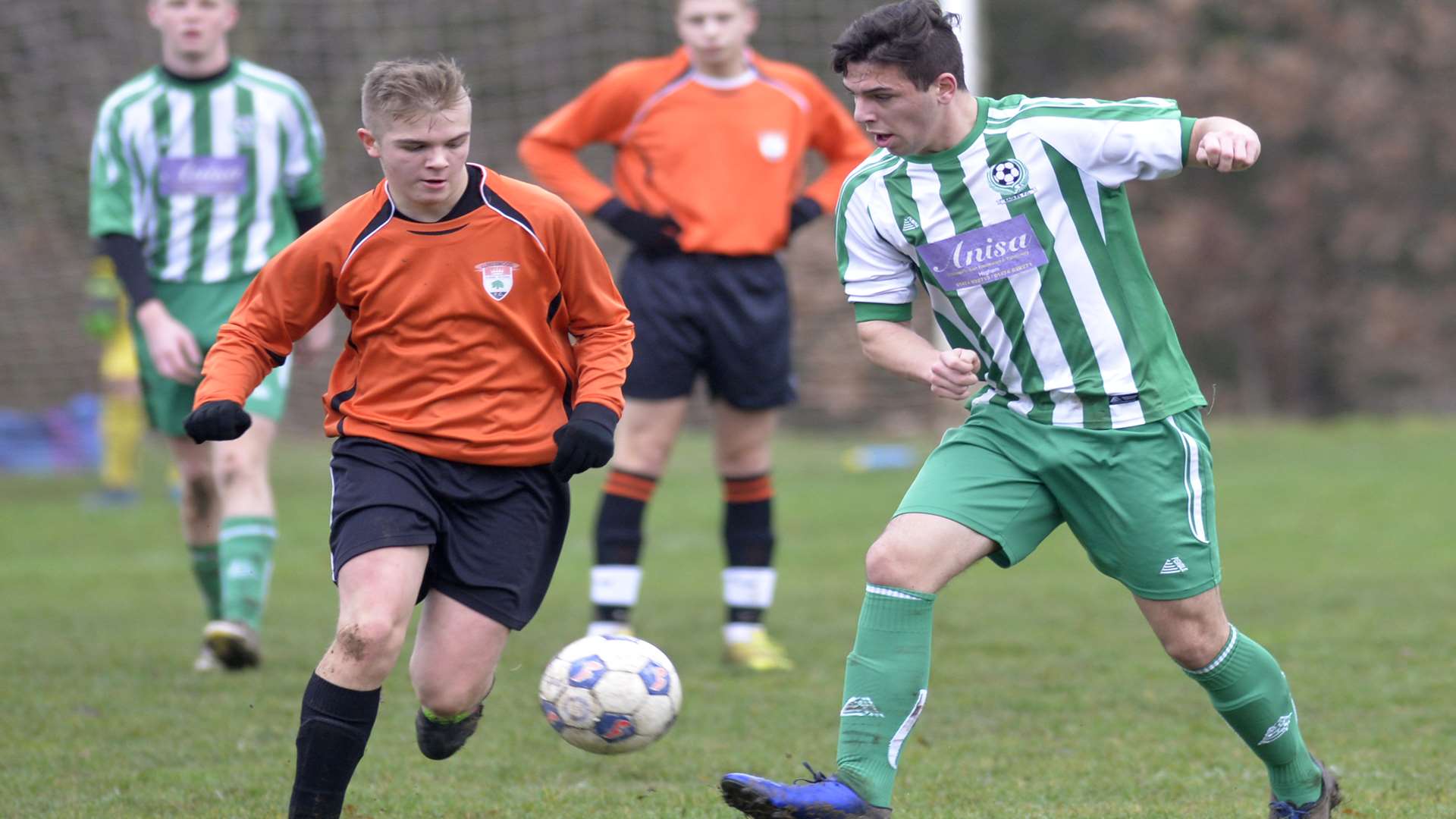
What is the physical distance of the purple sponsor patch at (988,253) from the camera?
3.74 metres

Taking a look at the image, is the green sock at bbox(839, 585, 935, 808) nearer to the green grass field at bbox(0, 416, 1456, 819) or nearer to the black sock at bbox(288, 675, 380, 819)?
the green grass field at bbox(0, 416, 1456, 819)

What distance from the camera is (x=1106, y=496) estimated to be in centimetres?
368

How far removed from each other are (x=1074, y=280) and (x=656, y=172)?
2.62 meters

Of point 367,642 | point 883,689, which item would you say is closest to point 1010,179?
point 883,689

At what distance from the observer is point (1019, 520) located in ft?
12.2

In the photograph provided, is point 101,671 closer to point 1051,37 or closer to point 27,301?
point 27,301

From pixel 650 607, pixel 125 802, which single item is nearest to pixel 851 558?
pixel 650 607

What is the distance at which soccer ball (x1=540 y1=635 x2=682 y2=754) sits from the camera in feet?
12.5

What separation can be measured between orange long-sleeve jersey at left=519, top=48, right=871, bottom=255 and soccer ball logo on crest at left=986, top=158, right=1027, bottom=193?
7.56 feet

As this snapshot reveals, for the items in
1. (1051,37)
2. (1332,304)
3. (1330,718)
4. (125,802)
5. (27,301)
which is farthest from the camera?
(1051,37)

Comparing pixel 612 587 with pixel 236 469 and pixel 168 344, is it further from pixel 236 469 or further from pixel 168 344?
pixel 168 344

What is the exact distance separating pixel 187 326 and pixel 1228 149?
3776mm

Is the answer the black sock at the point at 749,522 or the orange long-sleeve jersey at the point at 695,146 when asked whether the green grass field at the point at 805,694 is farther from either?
the orange long-sleeve jersey at the point at 695,146


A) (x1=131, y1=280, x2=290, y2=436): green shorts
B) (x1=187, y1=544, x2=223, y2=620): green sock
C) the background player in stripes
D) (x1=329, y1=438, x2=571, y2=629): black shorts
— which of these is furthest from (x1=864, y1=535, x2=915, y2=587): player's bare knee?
(x1=187, y1=544, x2=223, y2=620): green sock
